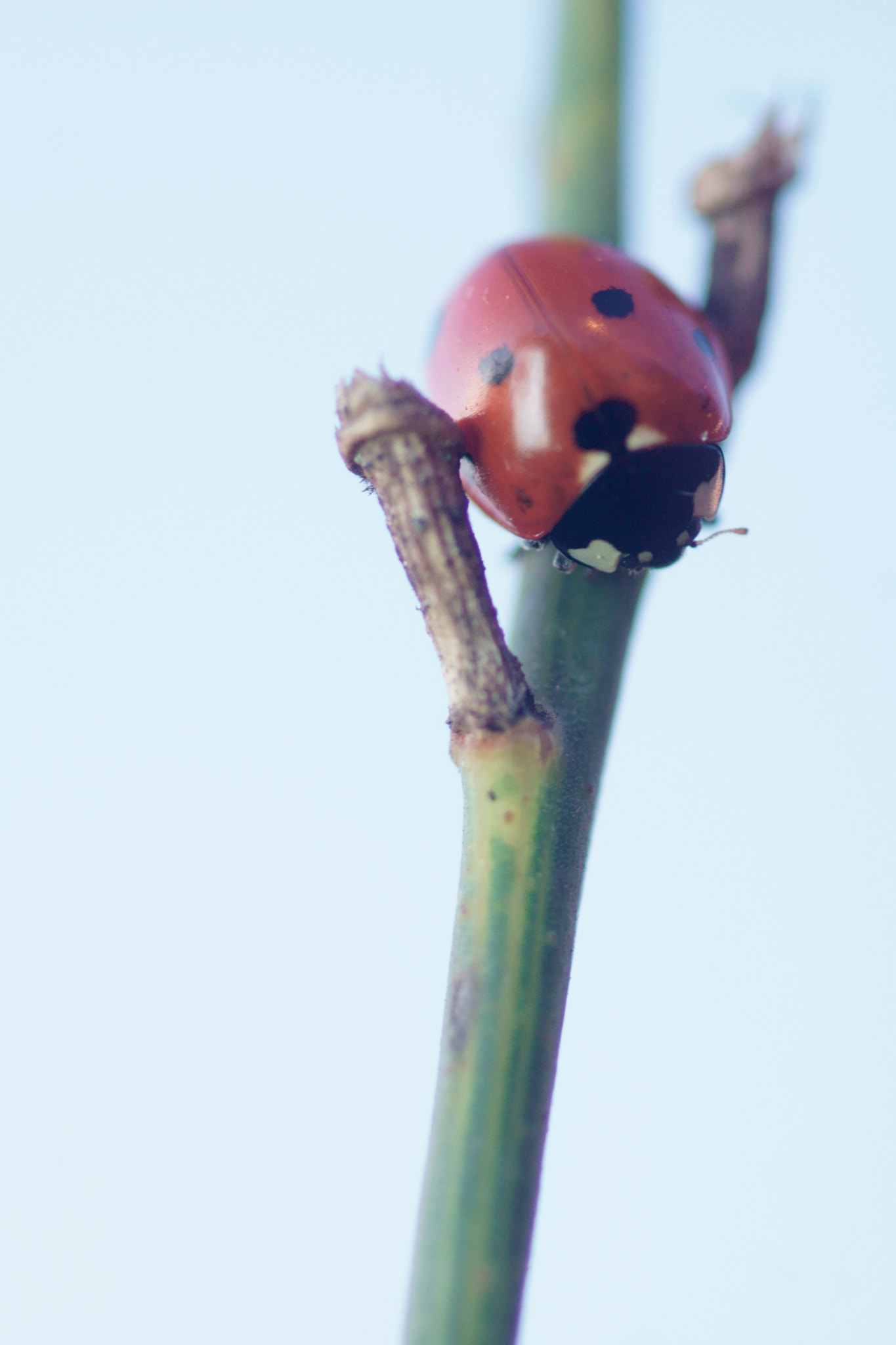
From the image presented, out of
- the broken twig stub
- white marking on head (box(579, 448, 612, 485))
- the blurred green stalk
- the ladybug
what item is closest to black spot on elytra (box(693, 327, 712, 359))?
the ladybug

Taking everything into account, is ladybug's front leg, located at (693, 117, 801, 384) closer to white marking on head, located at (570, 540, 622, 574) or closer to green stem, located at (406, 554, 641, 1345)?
white marking on head, located at (570, 540, 622, 574)

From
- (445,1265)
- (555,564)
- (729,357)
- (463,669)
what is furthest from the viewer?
(729,357)

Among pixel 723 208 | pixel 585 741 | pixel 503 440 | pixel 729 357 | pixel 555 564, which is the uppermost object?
pixel 723 208

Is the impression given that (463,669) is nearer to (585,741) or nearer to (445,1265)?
(585,741)

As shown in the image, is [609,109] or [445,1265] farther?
[609,109]

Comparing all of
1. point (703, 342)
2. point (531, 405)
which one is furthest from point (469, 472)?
point (703, 342)

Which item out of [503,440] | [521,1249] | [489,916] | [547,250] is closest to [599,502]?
[503,440]

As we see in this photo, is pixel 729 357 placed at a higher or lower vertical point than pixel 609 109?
lower

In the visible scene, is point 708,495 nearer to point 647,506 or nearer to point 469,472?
point 647,506
